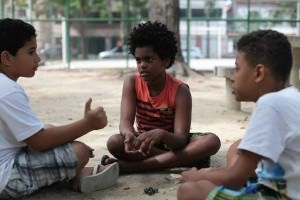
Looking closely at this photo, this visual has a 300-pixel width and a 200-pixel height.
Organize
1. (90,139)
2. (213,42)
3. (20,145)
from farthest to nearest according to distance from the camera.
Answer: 1. (213,42)
2. (90,139)
3. (20,145)

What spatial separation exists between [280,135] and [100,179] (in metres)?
1.41

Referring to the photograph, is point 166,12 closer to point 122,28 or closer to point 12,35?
point 12,35

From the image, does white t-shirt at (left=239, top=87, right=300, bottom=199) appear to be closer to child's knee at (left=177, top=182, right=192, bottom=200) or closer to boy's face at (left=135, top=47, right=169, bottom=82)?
child's knee at (left=177, top=182, right=192, bottom=200)

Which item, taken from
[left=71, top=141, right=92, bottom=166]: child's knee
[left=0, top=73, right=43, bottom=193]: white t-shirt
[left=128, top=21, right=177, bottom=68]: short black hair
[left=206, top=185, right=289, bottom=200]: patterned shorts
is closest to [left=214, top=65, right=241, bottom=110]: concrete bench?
[left=128, top=21, right=177, bottom=68]: short black hair

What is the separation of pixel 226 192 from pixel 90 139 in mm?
2737

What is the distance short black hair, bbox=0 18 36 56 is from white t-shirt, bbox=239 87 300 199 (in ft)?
4.60

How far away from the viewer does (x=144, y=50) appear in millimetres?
3365

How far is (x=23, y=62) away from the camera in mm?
2779

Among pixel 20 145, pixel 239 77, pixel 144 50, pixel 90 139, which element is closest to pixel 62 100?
pixel 90 139

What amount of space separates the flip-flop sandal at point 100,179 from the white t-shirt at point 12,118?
0.45 meters

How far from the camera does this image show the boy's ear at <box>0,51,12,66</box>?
8.98ft

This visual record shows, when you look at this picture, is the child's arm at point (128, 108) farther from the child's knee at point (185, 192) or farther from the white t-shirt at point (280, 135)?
the white t-shirt at point (280, 135)

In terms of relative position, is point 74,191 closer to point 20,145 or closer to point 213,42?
point 20,145

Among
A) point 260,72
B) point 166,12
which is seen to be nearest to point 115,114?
point 260,72
